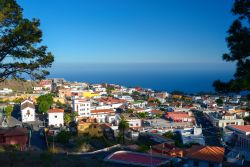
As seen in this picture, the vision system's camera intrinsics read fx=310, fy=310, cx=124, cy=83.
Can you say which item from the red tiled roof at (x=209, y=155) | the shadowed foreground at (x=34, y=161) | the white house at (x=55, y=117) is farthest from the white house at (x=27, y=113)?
the red tiled roof at (x=209, y=155)

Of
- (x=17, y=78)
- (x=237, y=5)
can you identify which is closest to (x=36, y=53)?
(x=17, y=78)

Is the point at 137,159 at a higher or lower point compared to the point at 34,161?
lower

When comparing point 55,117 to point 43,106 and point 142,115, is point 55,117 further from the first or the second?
point 142,115

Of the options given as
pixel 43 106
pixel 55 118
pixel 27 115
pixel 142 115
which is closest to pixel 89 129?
pixel 55 118

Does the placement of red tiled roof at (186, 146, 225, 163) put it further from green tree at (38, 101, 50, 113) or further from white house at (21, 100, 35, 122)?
green tree at (38, 101, 50, 113)

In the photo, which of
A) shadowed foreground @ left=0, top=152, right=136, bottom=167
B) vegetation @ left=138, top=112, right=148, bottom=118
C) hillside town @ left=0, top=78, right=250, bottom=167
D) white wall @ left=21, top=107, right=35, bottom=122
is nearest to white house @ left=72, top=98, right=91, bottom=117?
hillside town @ left=0, top=78, right=250, bottom=167

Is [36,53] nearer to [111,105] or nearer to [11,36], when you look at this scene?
[11,36]

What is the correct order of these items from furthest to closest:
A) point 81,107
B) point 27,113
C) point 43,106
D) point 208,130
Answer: point 81,107
point 43,106
point 208,130
point 27,113
